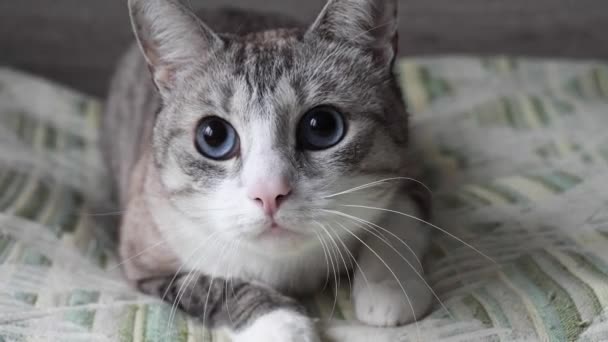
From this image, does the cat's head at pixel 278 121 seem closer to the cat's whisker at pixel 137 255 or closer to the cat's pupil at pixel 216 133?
the cat's pupil at pixel 216 133

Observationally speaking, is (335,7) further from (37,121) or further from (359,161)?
(37,121)

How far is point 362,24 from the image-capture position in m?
1.57

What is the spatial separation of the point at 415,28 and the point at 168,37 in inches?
74.5

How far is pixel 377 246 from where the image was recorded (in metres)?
1.65

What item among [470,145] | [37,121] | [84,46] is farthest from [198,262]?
[84,46]

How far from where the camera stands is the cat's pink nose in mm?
1317

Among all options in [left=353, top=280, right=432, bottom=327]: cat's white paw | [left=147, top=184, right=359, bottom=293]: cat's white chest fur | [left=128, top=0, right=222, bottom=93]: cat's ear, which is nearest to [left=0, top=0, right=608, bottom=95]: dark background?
[left=128, top=0, right=222, bottom=93]: cat's ear

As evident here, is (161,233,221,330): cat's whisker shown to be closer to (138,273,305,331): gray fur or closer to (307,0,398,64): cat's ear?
(138,273,305,331): gray fur

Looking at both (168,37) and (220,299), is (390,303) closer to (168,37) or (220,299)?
(220,299)

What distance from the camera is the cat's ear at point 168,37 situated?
5.17 ft

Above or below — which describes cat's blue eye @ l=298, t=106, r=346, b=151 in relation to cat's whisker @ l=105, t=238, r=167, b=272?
above

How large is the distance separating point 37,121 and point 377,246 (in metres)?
1.77

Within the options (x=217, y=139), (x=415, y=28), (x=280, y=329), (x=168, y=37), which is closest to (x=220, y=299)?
(x=280, y=329)

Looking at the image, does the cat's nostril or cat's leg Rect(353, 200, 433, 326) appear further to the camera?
cat's leg Rect(353, 200, 433, 326)
